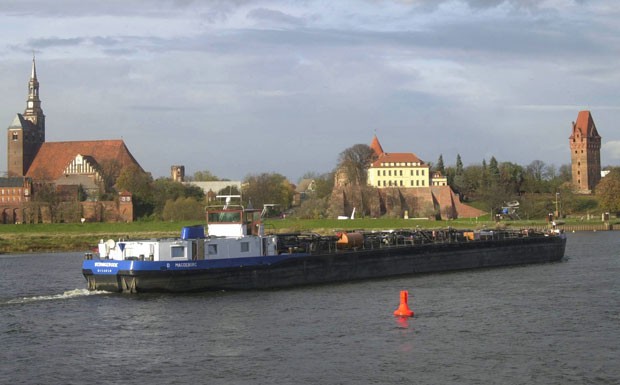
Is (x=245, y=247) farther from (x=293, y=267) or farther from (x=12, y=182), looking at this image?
(x=12, y=182)

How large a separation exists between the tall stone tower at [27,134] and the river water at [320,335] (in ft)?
449

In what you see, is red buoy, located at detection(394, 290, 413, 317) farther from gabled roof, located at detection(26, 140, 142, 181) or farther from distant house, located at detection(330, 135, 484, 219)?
gabled roof, located at detection(26, 140, 142, 181)

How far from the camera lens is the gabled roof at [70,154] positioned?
172 meters

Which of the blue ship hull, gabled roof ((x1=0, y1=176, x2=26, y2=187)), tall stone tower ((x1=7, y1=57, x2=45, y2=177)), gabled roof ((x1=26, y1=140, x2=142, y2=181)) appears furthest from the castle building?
the blue ship hull

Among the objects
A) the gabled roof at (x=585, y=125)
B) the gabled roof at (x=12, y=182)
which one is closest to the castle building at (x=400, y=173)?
the gabled roof at (x=585, y=125)

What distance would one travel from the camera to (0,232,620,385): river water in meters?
25.4

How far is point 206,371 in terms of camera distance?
84.6 ft

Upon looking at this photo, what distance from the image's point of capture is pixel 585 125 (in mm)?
182250

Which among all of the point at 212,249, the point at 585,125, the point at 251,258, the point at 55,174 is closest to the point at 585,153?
the point at 585,125

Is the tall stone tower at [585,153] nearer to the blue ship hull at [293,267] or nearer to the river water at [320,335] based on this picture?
the blue ship hull at [293,267]

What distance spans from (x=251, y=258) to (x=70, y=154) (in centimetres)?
14038

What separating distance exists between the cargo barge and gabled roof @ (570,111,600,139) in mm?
133064

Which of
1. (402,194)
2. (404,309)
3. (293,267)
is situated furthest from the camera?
(402,194)

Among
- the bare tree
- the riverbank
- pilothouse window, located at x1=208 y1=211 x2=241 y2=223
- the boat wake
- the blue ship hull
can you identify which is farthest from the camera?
the bare tree
